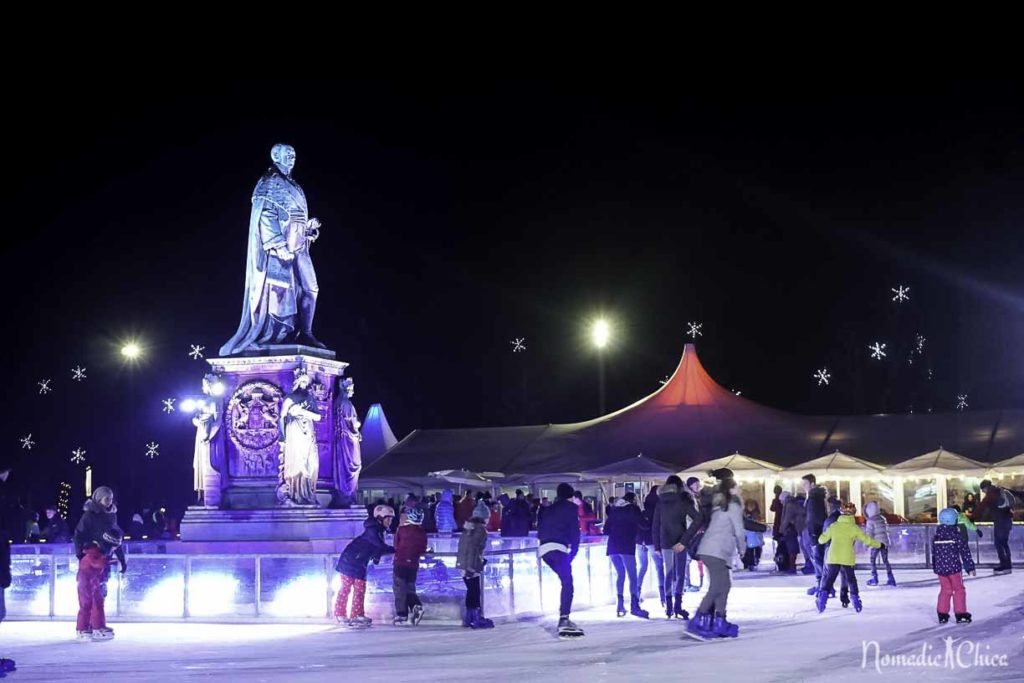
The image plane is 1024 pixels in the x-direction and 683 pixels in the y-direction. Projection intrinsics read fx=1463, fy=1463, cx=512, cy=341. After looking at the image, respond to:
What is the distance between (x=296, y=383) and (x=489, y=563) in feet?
13.1

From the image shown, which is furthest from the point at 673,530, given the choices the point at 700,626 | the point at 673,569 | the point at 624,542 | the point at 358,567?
the point at 358,567

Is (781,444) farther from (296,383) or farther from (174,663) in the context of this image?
(174,663)

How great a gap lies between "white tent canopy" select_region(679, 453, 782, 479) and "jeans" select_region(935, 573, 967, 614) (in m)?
21.9

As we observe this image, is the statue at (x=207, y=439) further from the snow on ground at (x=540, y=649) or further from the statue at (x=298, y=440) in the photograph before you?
the snow on ground at (x=540, y=649)

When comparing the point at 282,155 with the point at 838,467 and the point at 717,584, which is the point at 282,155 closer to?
the point at 717,584

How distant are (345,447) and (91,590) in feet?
16.3

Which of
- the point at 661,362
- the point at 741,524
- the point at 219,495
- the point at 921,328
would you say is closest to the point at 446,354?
the point at 661,362

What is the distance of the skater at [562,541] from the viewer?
1539cm

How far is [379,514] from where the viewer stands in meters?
17.4

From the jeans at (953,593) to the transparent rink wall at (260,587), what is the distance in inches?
194

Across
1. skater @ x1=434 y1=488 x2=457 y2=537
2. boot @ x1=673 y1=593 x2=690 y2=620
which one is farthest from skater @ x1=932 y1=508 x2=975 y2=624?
skater @ x1=434 y1=488 x2=457 y2=537

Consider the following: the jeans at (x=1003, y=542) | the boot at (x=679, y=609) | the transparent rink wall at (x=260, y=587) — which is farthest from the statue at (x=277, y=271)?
the jeans at (x=1003, y=542)

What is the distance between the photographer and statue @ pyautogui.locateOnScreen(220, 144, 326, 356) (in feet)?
66.9

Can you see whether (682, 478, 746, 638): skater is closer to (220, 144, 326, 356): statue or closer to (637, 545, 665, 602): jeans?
(637, 545, 665, 602): jeans
